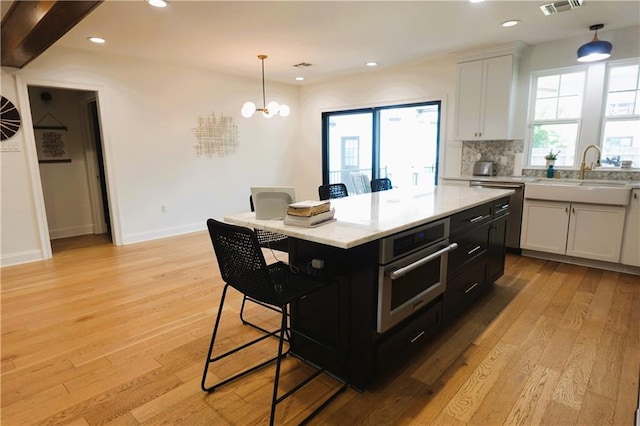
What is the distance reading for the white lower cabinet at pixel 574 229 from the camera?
362cm

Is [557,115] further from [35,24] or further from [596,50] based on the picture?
[35,24]

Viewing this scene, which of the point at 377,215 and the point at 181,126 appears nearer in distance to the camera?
the point at 377,215

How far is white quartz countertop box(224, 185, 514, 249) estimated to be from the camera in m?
1.64

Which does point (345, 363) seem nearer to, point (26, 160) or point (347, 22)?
point (347, 22)

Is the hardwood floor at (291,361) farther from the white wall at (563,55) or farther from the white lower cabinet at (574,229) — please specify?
the white wall at (563,55)

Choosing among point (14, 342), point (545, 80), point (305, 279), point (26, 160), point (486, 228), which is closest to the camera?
point (305, 279)

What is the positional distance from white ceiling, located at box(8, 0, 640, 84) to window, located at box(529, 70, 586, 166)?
498 millimetres

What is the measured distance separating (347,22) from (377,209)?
7.33 ft

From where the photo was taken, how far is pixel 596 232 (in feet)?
12.2

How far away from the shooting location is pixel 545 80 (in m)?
4.45

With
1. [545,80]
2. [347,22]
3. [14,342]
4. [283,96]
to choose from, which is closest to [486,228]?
[347,22]

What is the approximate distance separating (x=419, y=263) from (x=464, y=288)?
94 centimetres

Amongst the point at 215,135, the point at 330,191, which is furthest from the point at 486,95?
the point at 215,135

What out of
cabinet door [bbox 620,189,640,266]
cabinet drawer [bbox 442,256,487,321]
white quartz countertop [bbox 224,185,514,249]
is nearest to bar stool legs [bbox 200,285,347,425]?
white quartz countertop [bbox 224,185,514,249]
